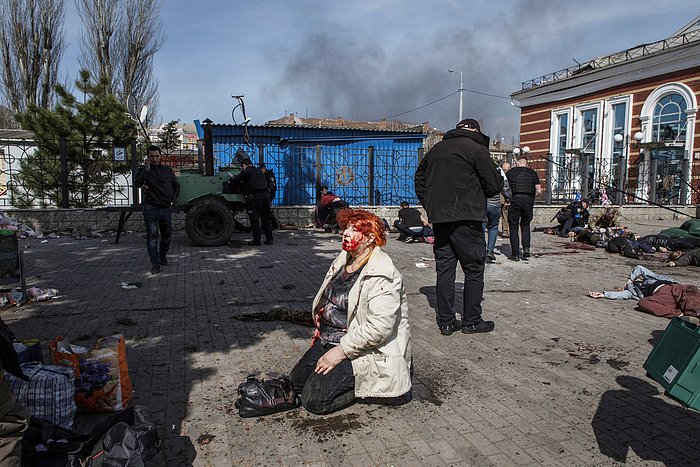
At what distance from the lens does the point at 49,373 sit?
2982mm

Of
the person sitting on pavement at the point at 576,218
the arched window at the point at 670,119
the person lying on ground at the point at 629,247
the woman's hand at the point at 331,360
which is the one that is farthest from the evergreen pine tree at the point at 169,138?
the arched window at the point at 670,119

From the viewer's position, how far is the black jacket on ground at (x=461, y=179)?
4.88 meters

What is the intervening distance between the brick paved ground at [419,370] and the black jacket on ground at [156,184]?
1.12 metres

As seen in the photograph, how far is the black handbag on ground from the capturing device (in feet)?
10.8

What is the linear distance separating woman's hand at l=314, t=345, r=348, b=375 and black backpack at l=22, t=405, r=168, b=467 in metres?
1.04

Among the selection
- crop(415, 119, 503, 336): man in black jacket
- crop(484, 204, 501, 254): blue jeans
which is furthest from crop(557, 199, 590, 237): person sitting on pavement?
crop(415, 119, 503, 336): man in black jacket

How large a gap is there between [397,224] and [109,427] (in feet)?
33.5

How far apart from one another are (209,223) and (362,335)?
8.15 meters

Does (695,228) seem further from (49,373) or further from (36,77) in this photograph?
(36,77)

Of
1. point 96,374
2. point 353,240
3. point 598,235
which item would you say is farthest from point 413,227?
point 96,374

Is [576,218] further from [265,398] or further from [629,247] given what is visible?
[265,398]

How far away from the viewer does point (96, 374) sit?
330cm

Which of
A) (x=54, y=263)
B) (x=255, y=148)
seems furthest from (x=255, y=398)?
(x=255, y=148)

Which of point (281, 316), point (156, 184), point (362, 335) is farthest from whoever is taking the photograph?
point (156, 184)
